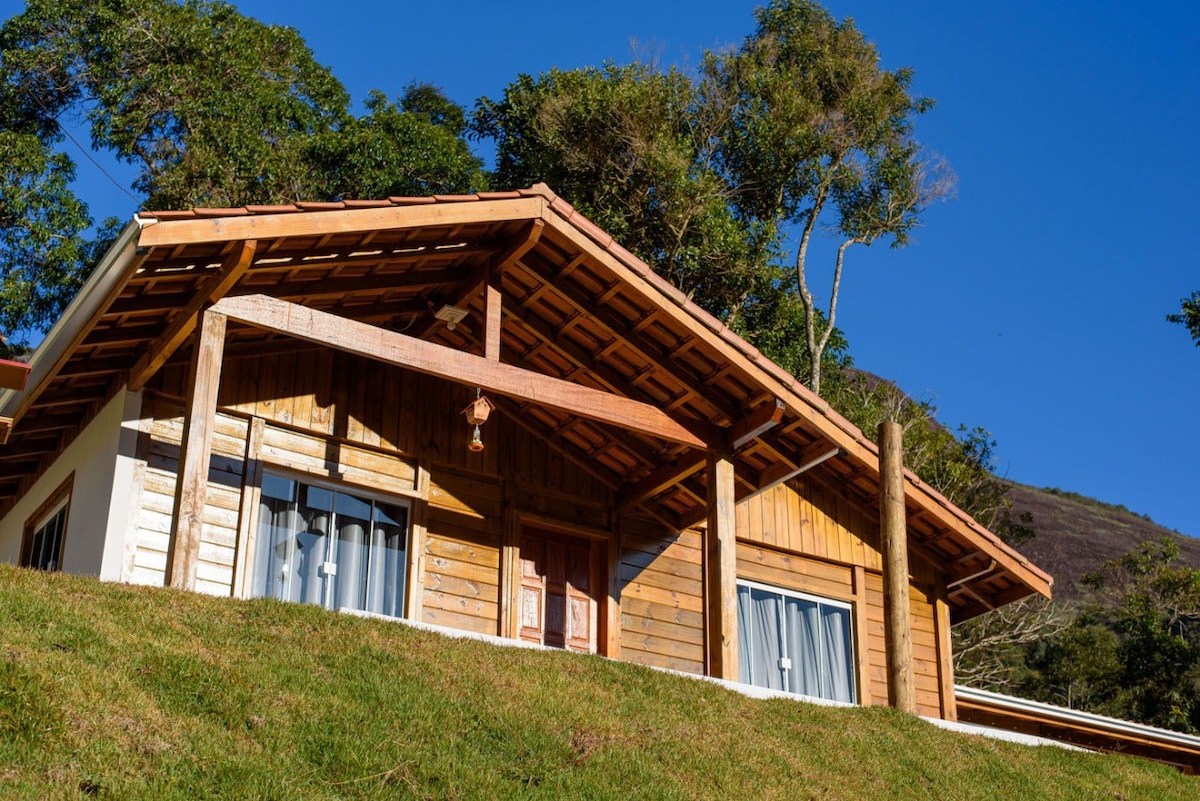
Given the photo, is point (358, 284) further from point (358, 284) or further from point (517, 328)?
point (517, 328)

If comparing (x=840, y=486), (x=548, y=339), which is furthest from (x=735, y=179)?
(x=548, y=339)

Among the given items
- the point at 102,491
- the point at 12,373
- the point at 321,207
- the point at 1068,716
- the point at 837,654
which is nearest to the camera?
the point at 12,373

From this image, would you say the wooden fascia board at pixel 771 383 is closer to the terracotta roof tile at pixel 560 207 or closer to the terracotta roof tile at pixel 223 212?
the terracotta roof tile at pixel 560 207

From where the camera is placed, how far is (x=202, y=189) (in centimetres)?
2875

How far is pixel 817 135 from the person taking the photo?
32531 millimetres

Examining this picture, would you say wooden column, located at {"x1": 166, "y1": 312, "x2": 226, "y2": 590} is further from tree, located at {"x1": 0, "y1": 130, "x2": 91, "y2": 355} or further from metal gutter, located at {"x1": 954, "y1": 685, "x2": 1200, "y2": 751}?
tree, located at {"x1": 0, "y1": 130, "x2": 91, "y2": 355}

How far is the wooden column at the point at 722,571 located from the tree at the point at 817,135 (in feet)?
57.3

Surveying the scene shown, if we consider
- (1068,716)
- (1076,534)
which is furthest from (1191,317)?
(1076,534)

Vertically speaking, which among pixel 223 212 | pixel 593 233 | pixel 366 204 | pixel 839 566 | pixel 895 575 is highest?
pixel 593 233

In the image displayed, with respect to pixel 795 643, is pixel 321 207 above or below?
above

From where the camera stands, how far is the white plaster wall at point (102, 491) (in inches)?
492

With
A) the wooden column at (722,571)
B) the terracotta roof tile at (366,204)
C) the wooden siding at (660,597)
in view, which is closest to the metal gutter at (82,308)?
the terracotta roof tile at (366,204)

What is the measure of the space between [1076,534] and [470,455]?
243ft

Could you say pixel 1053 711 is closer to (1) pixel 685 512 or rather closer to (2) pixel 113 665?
(1) pixel 685 512
